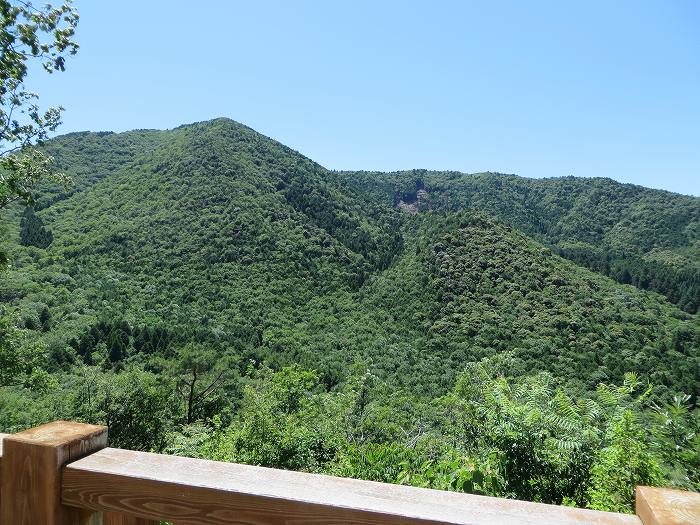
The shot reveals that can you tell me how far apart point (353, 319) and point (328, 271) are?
13.3m

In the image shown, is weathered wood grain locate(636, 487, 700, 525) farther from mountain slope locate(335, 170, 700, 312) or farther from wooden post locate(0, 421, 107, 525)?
mountain slope locate(335, 170, 700, 312)

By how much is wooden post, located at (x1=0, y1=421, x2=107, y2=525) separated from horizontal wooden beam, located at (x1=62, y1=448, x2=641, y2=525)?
0.03 m

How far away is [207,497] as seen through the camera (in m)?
0.84

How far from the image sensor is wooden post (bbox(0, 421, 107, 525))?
3.07 feet

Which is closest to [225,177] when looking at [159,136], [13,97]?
[159,136]

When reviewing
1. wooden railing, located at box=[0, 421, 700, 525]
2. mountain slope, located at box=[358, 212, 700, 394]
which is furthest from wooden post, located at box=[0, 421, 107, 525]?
mountain slope, located at box=[358, 212, 700, 394]

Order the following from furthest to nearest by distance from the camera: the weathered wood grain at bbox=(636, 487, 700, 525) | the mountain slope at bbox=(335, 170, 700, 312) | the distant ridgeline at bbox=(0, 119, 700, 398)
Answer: the mountain slope at bbox=(335, 170, 700, 312) → the distant ridgeline at bbox=(0, 119, 700, 398) → the weathered wood grain at bbox=(636, 487, 700, 525)

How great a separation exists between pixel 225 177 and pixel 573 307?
58198 mm

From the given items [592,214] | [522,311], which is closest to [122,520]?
[522,311]

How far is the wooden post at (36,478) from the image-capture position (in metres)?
0.94

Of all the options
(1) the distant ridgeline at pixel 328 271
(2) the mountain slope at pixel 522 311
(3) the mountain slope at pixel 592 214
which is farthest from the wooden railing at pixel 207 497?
(3) the mountain slope at pixel 592 214

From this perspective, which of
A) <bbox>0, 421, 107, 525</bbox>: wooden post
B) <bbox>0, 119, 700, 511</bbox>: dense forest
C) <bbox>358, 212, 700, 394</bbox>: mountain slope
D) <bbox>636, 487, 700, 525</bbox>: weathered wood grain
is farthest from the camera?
<bbox>358, 212, 700, 394</bbox>: mountain slope

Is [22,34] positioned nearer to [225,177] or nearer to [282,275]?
[282,275]

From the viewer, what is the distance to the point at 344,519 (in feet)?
2.54
